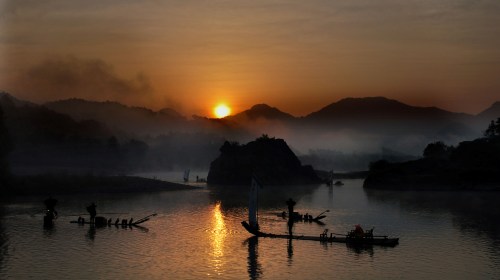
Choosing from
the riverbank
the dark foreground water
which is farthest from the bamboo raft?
the riverbank

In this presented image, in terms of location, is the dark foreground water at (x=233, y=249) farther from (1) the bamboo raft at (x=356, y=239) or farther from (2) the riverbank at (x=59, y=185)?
(2) the riverbank at (x=59, y=185)

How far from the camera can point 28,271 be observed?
68750 mm

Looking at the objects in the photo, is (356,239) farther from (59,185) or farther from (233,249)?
Result: (59,185)

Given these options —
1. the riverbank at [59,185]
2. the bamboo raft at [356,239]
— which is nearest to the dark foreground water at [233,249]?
the bamboo raft at [356,239]

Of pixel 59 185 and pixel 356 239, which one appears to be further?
pixel 59 185

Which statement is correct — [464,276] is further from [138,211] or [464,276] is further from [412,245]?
[138,211]

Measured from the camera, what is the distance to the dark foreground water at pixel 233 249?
69125 mm

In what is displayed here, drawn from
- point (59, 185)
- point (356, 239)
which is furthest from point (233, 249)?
point (59, 185)

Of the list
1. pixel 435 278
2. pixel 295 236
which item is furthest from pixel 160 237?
pixel 435 278

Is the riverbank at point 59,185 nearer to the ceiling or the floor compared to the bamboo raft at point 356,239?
nearer to the ceiling

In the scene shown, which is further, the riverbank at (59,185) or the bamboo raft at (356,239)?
the riverbank at (59,185)

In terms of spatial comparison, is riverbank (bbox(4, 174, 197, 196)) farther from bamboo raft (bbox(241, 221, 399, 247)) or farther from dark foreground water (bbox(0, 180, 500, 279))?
bamboo raft (bbox(241, 221, 399, 247))

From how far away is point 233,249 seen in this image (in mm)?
83812

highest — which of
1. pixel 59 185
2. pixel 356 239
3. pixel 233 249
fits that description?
pixel 59 185
